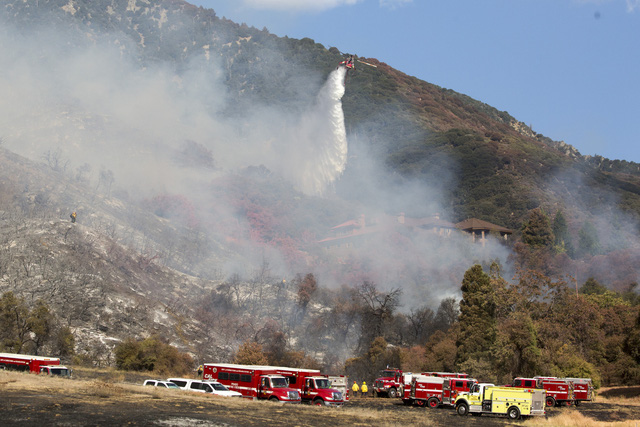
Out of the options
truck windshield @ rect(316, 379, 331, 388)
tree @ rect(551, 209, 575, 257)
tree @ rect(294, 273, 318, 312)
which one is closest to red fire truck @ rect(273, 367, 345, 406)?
truck windshield @ rect(316, 379, 331, 388)

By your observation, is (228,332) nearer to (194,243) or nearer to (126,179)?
(194,243)

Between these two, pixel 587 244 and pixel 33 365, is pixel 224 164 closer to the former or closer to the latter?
pixel 587 244

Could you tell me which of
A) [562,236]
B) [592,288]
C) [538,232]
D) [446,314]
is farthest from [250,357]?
[562,236]

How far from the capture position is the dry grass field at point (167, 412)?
28344mm

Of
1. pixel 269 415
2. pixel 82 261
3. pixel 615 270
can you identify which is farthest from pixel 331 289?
pixel 269 415

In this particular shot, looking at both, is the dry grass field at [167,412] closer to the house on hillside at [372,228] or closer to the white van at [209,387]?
the white van at [209,387]

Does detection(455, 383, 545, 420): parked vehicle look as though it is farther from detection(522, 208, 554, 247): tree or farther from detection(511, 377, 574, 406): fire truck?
detection(522, 208, 554, 247): tree

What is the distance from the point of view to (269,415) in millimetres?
33812

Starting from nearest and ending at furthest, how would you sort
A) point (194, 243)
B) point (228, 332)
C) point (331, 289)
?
1. point (228, 332)
2. point (331, 289)
3. point (194, 243)

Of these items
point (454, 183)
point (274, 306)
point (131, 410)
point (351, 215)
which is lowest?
point (131, 410)

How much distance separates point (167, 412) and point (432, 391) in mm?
24213

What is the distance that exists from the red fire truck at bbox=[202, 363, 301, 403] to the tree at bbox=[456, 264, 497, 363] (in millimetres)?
26101

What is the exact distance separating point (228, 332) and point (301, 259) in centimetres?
4664

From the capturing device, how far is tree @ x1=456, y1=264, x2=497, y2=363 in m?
65.2
